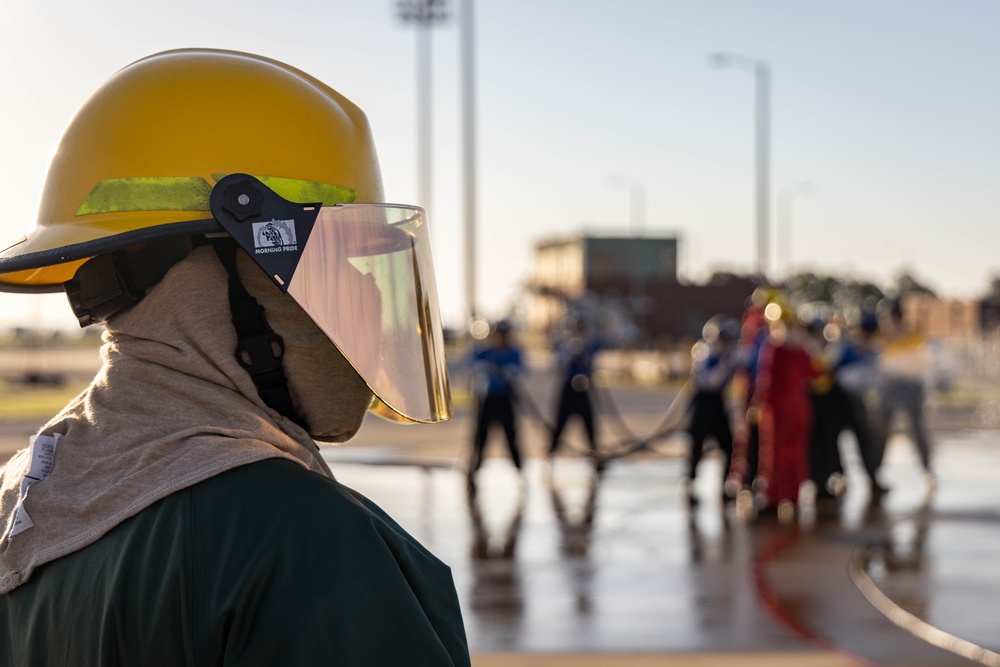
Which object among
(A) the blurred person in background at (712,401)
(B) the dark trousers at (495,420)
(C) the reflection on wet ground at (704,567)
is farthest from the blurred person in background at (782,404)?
(B) the dark trousers at (495,420)

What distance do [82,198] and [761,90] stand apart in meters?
30.3

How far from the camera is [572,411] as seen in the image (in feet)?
42.9

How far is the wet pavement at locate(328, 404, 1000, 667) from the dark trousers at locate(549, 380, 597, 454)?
39 cm

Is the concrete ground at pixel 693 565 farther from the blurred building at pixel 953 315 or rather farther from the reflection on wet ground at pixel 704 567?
the blurred building at pixel 953 315

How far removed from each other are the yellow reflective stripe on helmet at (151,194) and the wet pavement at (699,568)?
13.5ft

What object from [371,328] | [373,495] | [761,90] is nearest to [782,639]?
[371,328]

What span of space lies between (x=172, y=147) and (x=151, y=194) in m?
0.07

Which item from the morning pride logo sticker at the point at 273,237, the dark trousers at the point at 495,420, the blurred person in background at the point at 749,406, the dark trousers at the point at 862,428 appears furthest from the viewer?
the dark trousers at the point at 495,420

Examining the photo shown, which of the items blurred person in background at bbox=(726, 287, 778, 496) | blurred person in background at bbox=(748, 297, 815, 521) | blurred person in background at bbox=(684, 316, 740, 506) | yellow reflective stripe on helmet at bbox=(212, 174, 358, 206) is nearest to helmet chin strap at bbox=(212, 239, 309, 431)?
yellow reflective stripe on helmet at bbox=(212, 174, 358, 206)

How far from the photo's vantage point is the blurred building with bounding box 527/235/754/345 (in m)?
72.4

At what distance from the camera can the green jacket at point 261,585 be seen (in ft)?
4.02

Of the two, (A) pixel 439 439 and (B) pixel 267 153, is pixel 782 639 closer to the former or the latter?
(B) pixel 267 153

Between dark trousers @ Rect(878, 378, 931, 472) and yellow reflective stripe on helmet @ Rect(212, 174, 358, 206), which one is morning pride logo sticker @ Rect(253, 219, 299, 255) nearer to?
yellow reflective stripe on helmet @ Rect(212, 174, 358, 206)

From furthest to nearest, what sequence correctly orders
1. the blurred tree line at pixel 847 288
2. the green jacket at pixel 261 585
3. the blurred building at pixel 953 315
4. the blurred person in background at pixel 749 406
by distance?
the blurred tree line at pixel 847 288, the blurred building at pixel 953 315, the blurred person in background at pixel 749 406, the green jacket at pixel 261 585
